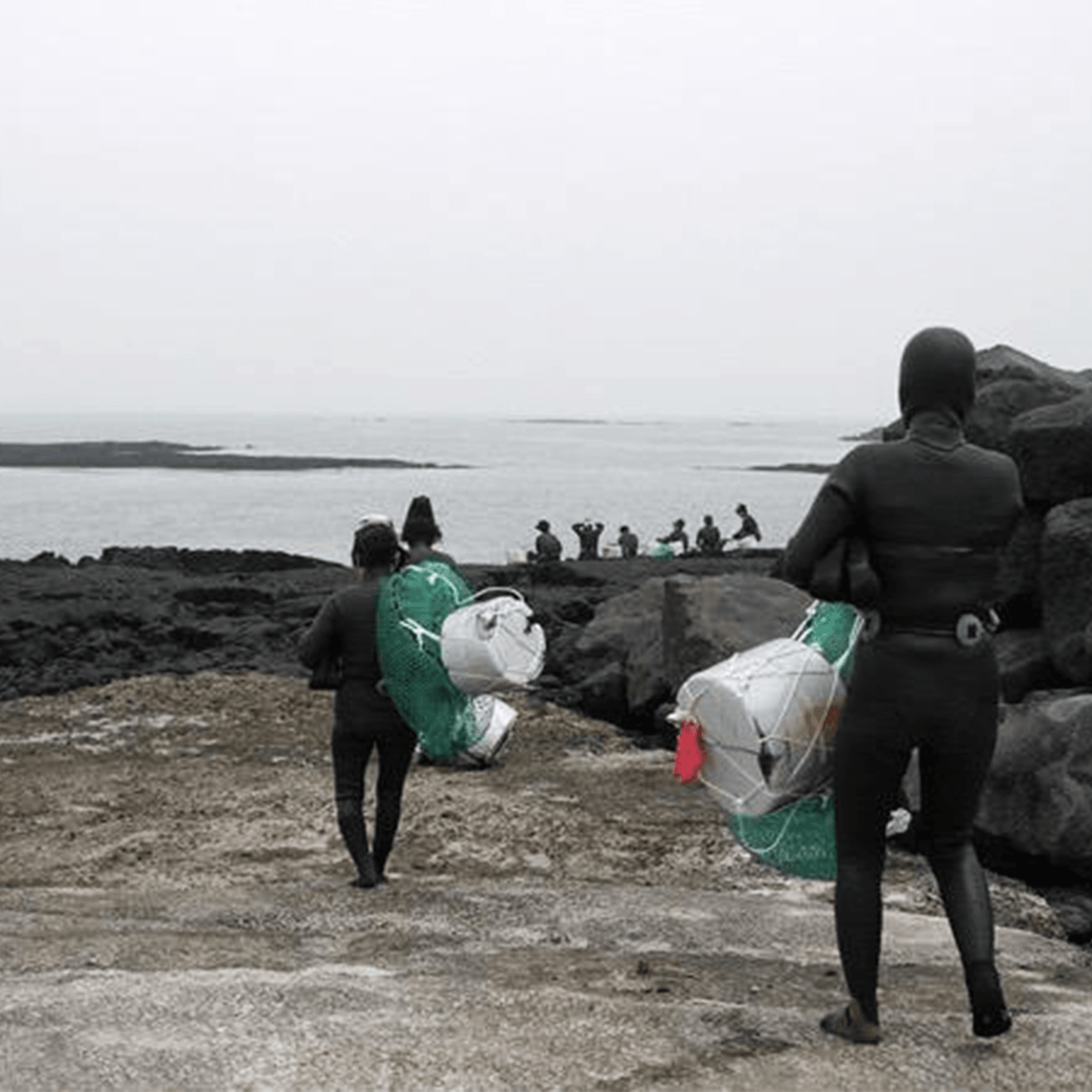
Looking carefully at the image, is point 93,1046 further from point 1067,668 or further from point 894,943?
point 1067,668

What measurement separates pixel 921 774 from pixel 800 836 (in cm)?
66

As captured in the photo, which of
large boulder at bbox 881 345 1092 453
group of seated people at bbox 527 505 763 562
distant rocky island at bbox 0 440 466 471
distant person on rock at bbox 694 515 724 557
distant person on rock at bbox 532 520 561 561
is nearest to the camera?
large boulder at bbox 881 345 1092 453

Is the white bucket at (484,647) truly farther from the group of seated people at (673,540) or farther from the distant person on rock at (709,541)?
the distant person on rock at (709,541)

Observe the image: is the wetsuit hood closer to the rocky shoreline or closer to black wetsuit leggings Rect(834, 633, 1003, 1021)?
black wetsuit leggings Rect(834, 633, 1003, 1021)

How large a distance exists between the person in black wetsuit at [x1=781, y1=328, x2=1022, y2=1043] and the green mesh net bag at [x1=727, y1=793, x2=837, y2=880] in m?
0.43

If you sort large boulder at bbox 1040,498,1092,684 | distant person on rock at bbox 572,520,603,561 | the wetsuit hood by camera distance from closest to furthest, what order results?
1. the wetsuit hood
2. large boulder at bbox 1040,498,1092,684
3. distant person on rock at bbox 572,520,603,561

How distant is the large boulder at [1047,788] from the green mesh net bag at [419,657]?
10.6 ft

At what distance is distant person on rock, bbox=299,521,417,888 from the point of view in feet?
26.6

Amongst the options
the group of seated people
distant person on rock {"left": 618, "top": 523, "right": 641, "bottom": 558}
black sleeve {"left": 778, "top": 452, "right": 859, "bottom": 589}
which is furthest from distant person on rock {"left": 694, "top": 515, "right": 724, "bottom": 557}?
black sleeve {"left": 778, "top": 452, "right": 859, "bottom": 589}

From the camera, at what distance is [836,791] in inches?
202

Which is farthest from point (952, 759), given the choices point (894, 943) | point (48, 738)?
point (48, 738)

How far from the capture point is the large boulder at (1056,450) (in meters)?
11.5

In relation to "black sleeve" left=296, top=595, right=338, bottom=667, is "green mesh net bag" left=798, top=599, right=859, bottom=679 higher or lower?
higher

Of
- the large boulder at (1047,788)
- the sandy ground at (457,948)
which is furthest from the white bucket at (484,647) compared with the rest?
the large boulder at (1047,788)
